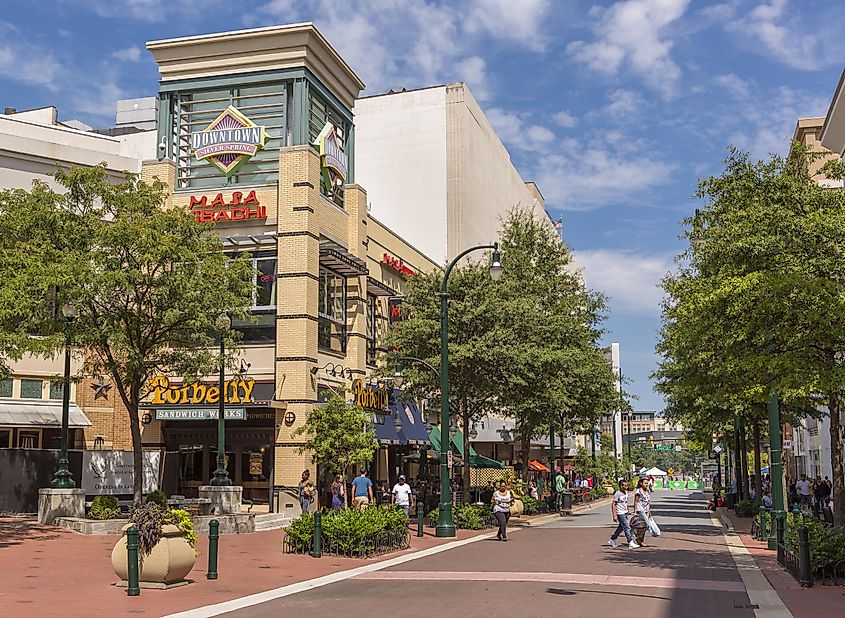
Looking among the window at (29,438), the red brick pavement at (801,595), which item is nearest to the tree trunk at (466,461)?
the red brick pavement at (801,595)

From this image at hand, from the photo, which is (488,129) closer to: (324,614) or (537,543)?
(537,543)

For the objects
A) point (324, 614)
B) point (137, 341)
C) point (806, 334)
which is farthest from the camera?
point (137, 341)

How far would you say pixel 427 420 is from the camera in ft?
160

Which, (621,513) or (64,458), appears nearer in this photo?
(621,513)

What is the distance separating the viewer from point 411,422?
43.3 meters

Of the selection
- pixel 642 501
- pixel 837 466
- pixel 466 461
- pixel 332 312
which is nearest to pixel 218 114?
pixel 332 312

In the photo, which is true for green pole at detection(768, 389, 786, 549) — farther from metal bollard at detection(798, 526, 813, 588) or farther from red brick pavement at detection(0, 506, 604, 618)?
red brick pavement at detection(0, 506, 604, 618)

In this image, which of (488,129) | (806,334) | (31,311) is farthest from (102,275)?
(488,129)

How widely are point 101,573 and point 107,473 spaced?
1311cm

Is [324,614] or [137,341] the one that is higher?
[137,341]

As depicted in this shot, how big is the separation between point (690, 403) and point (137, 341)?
22332mm

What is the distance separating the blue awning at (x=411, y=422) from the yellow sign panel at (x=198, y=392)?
27.2 ft

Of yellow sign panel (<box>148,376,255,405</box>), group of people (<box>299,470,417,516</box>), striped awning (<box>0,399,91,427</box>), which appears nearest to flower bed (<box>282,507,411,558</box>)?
group of people (<box>299,470,417,516</box>)

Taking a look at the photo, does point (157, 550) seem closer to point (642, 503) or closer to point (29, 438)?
point (642, 503)
